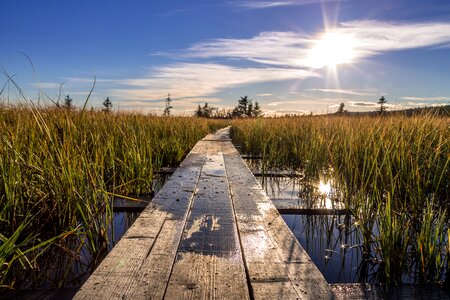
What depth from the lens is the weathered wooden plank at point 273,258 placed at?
122 cm

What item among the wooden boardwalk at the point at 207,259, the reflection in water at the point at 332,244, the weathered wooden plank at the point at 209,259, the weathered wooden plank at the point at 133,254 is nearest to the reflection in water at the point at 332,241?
the reflection in water at the point at 332,244

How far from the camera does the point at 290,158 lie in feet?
20.2

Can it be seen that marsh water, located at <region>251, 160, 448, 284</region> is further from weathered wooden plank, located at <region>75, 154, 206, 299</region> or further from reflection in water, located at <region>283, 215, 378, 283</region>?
weathered wooden plank, located at <region>75, 154, 206, 299</region>

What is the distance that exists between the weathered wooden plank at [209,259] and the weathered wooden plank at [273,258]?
6cm

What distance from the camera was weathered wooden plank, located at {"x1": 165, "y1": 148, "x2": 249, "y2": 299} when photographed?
4.02 ft

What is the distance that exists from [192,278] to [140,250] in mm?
371

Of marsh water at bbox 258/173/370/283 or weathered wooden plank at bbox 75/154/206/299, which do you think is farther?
marsh water at bbox 258/173/370/283

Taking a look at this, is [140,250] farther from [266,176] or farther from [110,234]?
[266,176]

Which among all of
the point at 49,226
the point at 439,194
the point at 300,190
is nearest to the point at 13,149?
the point at 49,226

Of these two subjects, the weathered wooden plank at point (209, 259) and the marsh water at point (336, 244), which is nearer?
the weathered wooden plank at point (209, 259)

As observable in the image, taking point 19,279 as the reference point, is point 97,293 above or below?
above

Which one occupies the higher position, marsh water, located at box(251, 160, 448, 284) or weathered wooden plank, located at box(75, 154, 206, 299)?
weathered wooden plank, located at box(75, 154, 206, 299)

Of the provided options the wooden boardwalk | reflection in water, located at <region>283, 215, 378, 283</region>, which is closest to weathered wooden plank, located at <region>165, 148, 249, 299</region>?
the wooden boardwalk

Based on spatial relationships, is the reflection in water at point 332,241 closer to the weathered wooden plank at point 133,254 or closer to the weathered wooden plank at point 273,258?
the weathered wooden plank at point 273,258
